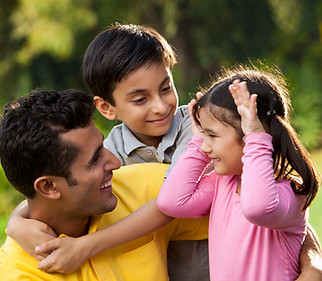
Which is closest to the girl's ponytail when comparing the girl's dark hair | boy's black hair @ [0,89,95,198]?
the girl's dark hair

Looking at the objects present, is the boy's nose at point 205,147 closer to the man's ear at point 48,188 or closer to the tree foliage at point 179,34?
the man's ear at point 48,188

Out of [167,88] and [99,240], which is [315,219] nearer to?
[167,88]

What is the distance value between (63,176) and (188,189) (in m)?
0.52

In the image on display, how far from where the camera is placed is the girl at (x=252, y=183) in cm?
212

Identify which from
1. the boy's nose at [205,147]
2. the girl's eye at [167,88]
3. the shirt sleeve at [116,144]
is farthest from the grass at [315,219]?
the boy's nose at [205,147]

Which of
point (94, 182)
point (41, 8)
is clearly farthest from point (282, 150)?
point (41, 8)

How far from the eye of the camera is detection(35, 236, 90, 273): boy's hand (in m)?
2.27

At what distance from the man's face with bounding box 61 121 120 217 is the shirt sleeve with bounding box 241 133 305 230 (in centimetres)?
60

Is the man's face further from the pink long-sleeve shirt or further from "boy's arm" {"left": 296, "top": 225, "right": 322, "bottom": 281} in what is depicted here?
"boy's arm" {"left": 296, "top": 225, "right": 322, "bottom": 281}

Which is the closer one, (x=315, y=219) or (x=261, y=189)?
(x=261, y=189)

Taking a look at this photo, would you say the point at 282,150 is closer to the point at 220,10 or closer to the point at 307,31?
the point at 220,10

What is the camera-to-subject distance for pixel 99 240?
238cm

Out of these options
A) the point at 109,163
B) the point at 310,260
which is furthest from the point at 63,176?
the point at 310,260

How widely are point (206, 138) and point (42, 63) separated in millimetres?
15473
